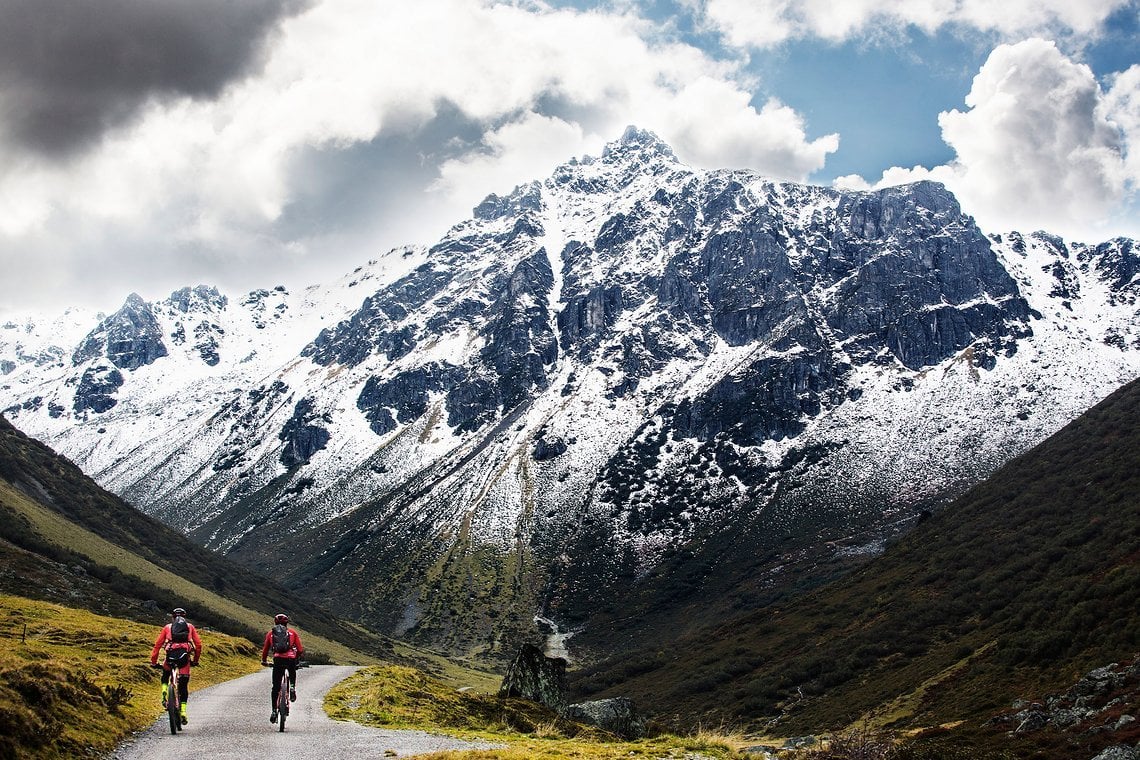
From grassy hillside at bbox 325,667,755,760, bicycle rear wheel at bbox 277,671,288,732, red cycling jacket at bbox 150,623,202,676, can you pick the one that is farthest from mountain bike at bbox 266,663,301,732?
grassy hillside at bbox 325,667,755,760

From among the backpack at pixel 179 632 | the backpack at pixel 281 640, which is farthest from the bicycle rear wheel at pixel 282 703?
the backpack at pixel 179 632

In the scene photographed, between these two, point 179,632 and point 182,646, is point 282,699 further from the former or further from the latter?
point 179,632

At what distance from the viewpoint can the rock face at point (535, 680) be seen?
38219 millimetres

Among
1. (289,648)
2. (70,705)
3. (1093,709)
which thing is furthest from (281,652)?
(1093,709)

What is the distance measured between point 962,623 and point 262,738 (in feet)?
287

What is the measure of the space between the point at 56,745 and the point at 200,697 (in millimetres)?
16723

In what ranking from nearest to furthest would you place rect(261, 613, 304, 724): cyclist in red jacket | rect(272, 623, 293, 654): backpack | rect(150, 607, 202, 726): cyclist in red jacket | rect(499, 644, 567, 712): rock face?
rect(150, 607, 202, 726): cyclist in red jacket → rect(261, 613, 304, 724): cyclist in red jacket → rect(272, 623, 293, 654): backpack → rect(499, 644, 567, 712): rock face

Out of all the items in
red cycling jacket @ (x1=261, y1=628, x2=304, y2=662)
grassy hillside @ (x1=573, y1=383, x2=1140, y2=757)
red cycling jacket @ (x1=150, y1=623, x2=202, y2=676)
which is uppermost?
red cycling jacket @ (x1=150, y1=623, x2=202, y2=676)

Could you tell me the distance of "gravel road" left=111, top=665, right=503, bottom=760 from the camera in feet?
52.6

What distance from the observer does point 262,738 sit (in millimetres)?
18266

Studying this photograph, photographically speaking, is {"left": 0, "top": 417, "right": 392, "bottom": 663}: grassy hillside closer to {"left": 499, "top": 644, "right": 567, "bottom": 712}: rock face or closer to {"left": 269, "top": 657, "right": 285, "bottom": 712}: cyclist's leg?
{"left": 499, "top": 644, "right": 567, "bottom": 712}: rock face

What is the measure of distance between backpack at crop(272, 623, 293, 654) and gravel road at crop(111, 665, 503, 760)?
2.13m

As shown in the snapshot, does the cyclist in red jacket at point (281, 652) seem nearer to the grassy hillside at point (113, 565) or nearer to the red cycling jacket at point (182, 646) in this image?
the red cycling jacket at point (182, 646)

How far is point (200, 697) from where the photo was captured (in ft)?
95.6
